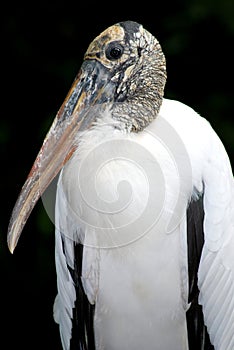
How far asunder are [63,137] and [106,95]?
0.21 meters

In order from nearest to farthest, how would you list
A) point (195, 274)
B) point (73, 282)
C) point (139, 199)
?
point (139, 199), point (195, 274), point (73, 282)

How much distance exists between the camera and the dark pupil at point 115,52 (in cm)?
295

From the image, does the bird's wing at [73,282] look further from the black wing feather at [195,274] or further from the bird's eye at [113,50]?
the bird's eye at [113,50]

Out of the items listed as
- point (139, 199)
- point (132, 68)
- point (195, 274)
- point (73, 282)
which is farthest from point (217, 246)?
point (132, 68)

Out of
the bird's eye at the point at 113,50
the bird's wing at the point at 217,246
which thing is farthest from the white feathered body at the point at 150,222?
the bird's eye at the point at 113,50

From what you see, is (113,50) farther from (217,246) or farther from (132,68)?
(217,246)

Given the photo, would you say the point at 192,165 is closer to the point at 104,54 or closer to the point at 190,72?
the point at 104,54

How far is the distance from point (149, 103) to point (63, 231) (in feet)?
1.67

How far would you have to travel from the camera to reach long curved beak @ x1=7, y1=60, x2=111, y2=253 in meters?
2.85

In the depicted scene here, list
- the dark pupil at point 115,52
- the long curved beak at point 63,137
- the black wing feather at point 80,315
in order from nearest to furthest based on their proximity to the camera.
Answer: the long curved beak at point 63,137 < the dark pupil at point 115,52 < the black wing feather at point 80,315

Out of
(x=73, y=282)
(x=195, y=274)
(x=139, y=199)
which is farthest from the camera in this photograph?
(x=73, y=282)

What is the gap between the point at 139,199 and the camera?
2.89 m

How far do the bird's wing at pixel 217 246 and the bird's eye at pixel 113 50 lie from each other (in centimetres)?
38

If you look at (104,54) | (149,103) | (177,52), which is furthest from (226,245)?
(177,52)
